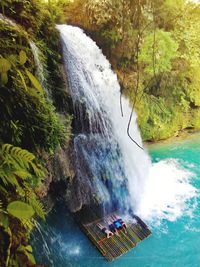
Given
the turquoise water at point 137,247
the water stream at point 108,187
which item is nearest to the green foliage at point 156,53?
the water stream at point 108,187

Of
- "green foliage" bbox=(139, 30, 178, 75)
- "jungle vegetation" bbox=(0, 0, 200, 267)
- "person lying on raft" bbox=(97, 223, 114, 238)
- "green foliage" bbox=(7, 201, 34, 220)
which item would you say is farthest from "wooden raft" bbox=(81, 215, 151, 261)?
"green foliage" bbox=(139, 30, 178, 75)

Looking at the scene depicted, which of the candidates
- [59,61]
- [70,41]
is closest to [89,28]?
[70,41]

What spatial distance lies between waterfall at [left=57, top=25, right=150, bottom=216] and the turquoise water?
0.62m

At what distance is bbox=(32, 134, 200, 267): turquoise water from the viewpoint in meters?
4.69

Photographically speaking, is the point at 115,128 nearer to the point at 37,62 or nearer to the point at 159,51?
the point at 37,62

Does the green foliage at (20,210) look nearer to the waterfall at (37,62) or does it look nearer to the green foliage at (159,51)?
the waterfall at (37,62)

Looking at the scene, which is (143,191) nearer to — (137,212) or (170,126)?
(137,212)

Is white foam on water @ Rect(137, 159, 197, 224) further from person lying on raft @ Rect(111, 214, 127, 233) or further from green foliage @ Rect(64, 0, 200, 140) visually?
green foliage @ Rect(64, 0, 200, 140)

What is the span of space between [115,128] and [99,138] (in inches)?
24.7

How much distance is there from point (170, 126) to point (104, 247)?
6185mm

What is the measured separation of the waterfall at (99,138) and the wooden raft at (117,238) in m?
0.48

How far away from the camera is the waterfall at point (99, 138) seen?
5.50 m

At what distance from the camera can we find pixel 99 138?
5828 mm

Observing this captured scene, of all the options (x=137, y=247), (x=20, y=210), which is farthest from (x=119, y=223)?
(x=20, y=210)
